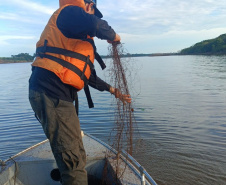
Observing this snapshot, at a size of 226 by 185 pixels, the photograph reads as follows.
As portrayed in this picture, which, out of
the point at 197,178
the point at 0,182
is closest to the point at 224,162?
the point at 197,178

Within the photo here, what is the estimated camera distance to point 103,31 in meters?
2.57

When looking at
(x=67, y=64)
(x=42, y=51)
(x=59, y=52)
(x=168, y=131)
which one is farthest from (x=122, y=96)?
(x=168, y=131)

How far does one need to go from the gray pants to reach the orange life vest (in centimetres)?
28

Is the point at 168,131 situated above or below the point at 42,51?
below

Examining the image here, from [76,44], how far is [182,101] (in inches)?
415

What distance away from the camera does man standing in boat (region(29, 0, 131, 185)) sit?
245 centimetres

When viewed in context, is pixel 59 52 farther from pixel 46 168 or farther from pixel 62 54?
pixel 46 168

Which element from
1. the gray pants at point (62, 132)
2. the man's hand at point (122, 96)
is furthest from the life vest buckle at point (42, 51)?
the man's hand at point (122, 96)

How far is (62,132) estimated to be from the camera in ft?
8.07

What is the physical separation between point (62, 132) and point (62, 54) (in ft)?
2.71

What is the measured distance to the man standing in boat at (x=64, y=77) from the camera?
2447 millimetres

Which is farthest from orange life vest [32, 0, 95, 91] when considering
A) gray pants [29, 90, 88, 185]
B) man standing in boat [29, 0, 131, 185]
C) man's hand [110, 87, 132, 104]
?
man's hand [110, 87, 132, 104]

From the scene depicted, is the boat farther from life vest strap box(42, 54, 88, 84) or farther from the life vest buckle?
the life vest buckle

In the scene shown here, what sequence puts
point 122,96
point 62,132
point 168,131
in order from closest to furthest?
1. point 62,132
2. point 122,96
3. point 168,131
